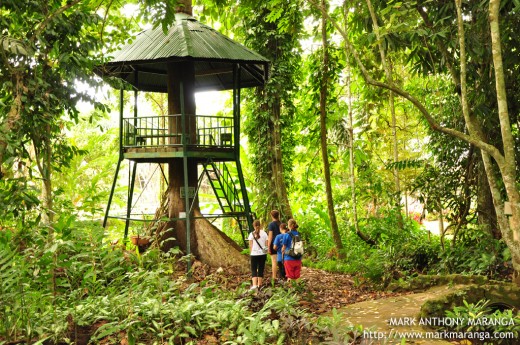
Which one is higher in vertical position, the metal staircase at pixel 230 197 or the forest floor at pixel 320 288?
the metal staircase at pixel 230 197

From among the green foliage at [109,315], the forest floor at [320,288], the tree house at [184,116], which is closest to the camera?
the green foliage at [109,315]

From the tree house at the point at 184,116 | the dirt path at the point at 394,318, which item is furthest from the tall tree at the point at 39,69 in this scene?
the dirt path at the point at 394,318

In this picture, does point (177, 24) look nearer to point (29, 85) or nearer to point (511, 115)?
point (29, 85)

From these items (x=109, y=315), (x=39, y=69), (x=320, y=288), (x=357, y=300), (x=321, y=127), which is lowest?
(x=357, y=300)

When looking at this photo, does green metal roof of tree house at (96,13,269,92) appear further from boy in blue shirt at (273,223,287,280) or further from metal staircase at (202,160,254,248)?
boy in blue shirt at (273,223,287,280)

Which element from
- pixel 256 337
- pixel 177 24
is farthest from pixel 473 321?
pixel 177 24

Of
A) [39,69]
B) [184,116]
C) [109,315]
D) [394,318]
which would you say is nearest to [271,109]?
[184,116]

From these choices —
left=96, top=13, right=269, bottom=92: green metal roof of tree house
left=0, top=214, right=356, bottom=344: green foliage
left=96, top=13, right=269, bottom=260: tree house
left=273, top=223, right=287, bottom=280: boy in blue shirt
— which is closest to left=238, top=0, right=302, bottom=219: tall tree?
left=96, top=13, right=269, bottom=92: green metal roof of tree house

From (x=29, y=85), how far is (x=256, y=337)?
4.45 metres

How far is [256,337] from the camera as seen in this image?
5.26 metres

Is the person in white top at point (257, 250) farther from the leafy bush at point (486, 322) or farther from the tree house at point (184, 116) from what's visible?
the leafy bush at point (486, 322)

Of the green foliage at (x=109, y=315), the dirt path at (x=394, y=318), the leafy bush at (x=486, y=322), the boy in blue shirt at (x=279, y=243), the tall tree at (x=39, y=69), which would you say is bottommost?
the dirt path at (x=394, y=318)

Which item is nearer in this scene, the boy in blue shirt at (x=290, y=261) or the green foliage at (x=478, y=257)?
the boy in blue shirt at (x=290, y=261)

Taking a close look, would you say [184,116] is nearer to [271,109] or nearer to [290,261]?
[290,261]
